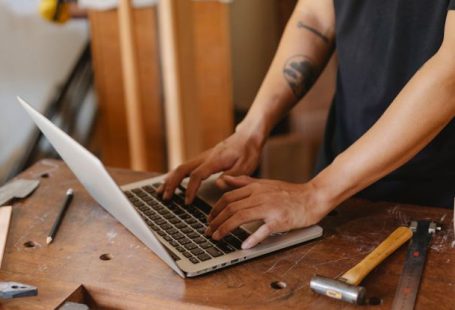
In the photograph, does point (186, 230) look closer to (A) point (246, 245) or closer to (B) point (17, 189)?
(A) point (246, 245)

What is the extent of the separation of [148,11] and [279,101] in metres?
1.09

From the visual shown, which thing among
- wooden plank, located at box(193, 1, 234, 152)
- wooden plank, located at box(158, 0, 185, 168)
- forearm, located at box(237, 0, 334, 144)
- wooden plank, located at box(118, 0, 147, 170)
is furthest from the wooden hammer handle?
wooden plank, located at box(193, 1, 234, 152)

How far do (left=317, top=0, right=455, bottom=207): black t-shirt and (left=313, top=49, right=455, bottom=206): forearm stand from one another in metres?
0.20

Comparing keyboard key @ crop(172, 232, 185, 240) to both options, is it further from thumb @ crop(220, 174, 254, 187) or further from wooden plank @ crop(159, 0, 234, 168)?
wooden plank @ crop(159, 0, 234, 168)

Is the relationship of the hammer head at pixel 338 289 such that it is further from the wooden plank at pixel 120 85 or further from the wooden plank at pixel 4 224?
the wooden plank at pixel 120 85

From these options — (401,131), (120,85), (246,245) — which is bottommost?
(120,85)

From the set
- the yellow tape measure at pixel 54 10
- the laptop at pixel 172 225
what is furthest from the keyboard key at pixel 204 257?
the yellow tape measure at pixel 54 10

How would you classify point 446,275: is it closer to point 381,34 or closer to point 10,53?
point 381,34

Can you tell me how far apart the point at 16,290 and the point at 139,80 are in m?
1.34

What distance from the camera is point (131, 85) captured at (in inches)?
81.5

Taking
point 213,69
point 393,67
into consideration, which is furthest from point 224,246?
point 213,69

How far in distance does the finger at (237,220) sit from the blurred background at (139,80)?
109 centimetres

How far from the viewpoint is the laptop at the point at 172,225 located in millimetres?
842

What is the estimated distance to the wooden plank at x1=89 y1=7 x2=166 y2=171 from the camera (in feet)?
7.43
